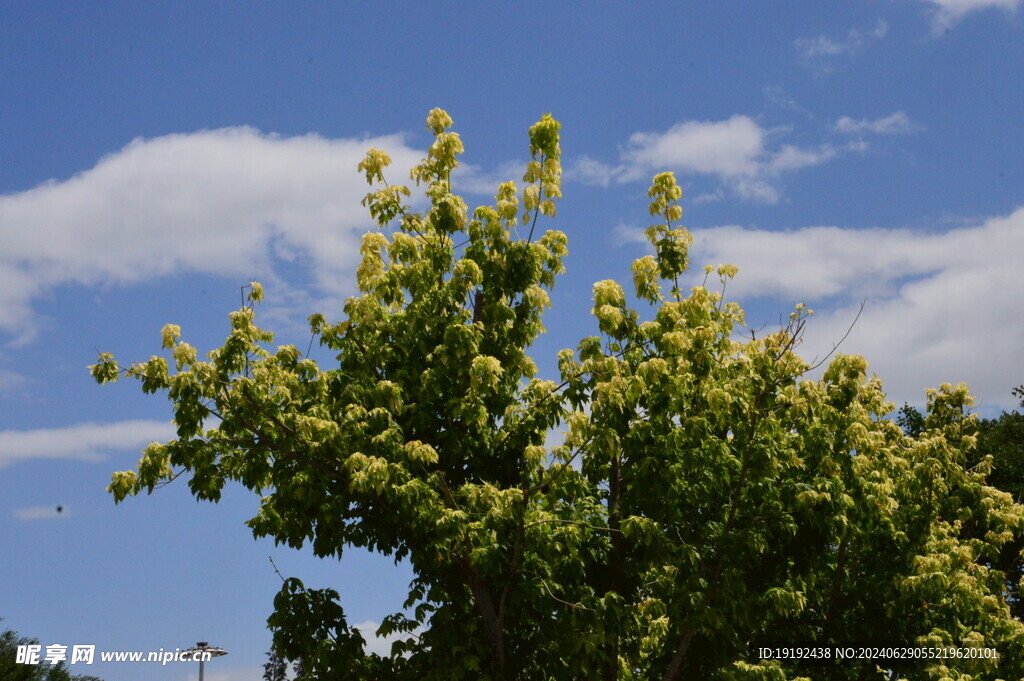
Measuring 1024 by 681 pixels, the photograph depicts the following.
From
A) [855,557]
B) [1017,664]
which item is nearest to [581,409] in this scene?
[855,557]

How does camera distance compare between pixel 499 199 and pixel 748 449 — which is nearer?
pixel 748 449

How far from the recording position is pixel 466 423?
49.2 feet

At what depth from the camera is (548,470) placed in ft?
50.1

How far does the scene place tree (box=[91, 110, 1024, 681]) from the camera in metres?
14.4

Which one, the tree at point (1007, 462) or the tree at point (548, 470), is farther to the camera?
the tree at point (1007, 462)

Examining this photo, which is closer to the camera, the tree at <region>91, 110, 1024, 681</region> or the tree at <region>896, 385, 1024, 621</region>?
the tree at <region>91, 110, 1024, 681</region>

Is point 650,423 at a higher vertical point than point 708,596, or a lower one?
higher

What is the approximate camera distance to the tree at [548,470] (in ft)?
47.2

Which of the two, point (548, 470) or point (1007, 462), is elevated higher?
point (1007, 462)

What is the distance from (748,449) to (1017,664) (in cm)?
762

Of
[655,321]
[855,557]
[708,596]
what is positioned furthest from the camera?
[855,557]

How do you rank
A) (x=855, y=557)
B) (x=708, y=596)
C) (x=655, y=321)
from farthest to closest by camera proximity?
(x=855, y=557)
(x=655, y=321)
(x=708, y=596)

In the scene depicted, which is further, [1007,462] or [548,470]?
[1007,462]

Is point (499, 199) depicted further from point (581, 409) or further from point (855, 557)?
point (855, 557)
